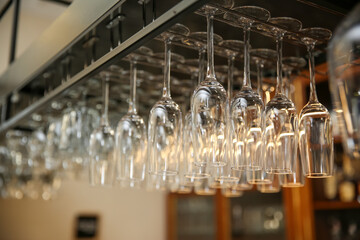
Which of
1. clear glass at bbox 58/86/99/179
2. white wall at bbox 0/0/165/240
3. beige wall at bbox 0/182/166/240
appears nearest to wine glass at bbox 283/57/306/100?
clear glass at bbox 58/86/99/179

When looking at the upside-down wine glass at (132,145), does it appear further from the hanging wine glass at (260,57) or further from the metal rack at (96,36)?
the hanging wine glass at (260,57)

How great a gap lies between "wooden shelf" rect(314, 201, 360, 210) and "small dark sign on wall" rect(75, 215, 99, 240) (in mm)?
2182

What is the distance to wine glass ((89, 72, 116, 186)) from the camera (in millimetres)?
1293

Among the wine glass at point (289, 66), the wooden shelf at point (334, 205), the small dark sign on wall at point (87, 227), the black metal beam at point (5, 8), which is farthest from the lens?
the small dark sign on wall at point (87, 227)

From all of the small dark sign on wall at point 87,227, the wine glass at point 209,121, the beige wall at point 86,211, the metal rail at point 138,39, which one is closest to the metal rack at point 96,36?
the metal rail at point 138,39

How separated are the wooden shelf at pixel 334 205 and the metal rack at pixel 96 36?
2.12m

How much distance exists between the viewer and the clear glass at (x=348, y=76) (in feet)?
1.79

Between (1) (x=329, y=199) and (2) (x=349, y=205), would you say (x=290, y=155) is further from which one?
(1) (x=329, y=199)

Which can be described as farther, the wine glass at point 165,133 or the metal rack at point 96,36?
the wine glass at point 165,133

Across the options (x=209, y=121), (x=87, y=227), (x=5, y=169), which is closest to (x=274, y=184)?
(x=209, y=121)

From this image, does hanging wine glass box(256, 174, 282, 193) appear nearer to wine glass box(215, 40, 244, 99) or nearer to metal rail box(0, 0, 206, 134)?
wine glass box(215, 40, 244, 99)

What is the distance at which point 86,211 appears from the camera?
443 centimetres

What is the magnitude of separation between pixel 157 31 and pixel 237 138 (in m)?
0.25

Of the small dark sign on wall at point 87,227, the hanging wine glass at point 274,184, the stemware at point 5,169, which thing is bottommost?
the small dark sign on wall at point 87,227
